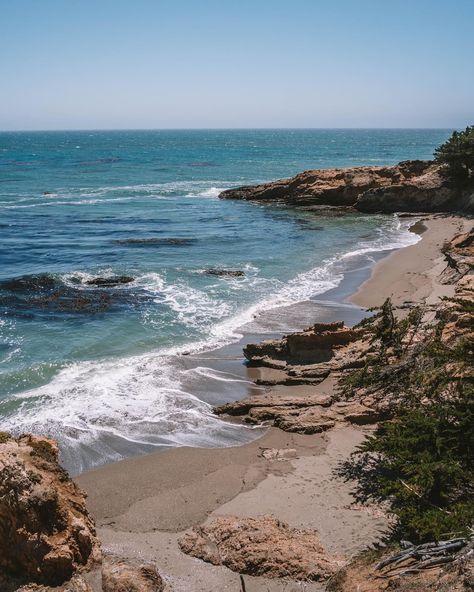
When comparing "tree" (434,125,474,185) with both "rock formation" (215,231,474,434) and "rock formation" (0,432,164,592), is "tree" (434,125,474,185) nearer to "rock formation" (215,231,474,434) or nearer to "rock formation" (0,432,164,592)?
"rock formation" (215,231,474,434)

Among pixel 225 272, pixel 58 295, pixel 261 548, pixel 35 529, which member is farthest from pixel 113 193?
pixel 35 529

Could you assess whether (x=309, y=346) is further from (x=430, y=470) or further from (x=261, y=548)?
(x=261, y=548)

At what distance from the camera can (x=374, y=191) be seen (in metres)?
44.1

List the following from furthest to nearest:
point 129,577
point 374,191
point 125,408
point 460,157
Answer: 1. point 374,191
2. point 460,157
3. point 125,408
4. point 129,577

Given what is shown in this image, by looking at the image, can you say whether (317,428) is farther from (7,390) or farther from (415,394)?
(7,390)

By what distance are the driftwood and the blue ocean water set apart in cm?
586

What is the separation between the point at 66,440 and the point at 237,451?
375cm

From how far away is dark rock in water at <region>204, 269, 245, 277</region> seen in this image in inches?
1039

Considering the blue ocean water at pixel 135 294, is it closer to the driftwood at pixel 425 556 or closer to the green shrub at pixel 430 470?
the green shrub at pixel 430 470

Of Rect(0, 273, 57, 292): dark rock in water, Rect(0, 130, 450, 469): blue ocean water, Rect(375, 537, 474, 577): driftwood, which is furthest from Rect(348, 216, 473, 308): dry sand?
Rect(0, 273, 57, 292): dark rock in water

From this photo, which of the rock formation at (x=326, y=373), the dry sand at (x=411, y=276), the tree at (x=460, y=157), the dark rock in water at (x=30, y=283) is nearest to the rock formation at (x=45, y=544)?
the rock formation at (x=326, y=373)

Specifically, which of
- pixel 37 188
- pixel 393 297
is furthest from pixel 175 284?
pixel 37 188

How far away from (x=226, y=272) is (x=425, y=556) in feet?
68.2

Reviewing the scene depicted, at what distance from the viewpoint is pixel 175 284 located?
2506cm
